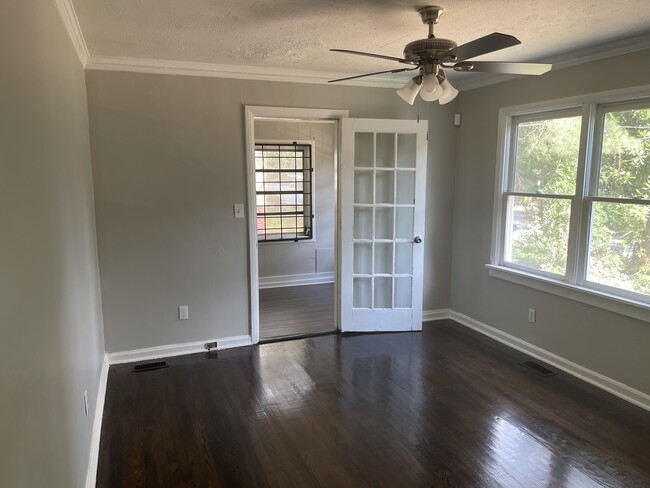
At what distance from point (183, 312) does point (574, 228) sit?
3.24 meters

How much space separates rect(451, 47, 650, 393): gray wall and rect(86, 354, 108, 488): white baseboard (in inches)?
131

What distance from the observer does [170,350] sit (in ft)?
12.8

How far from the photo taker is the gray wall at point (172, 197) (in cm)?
357

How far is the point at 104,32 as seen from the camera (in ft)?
9.30

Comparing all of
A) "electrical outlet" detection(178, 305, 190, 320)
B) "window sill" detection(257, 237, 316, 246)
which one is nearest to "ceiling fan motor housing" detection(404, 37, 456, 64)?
"electrical outlet" detection(178, 305, 190, 320)

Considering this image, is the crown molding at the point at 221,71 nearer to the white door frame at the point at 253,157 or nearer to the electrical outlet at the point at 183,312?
the white door frame at the point at 253,157

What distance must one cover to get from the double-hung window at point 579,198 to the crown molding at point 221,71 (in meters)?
1.38

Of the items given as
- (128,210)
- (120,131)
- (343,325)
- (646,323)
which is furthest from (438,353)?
(120,131)

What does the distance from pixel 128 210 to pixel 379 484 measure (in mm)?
2729

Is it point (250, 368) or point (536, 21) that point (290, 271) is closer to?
point (250, 368)

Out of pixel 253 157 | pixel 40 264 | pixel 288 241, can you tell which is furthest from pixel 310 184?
pixel 40 264

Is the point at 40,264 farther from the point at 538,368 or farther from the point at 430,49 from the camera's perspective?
the point at 538,368

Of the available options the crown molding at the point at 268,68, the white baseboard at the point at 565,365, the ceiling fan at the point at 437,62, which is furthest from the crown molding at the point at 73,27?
the white baseboard at the point at 565,365

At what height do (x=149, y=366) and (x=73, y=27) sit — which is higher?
(x=73, y=27)
